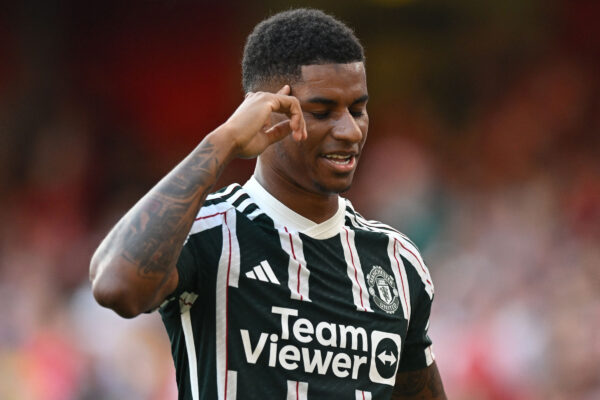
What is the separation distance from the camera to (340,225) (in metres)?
2.82

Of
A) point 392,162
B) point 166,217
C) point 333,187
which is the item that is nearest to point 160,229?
point 166,217

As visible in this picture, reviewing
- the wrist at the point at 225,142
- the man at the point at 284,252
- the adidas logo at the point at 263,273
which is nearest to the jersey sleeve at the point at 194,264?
the man at the point at 284,252

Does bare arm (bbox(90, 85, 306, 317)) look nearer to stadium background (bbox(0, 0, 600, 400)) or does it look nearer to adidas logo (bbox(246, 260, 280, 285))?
adidas logo (bbox(246, 260, 280, 285))

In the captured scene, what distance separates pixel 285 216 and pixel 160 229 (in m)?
0.59

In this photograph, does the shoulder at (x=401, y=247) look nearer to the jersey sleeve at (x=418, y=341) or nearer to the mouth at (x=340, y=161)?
the jersey sleeve at (x=418, y=341)

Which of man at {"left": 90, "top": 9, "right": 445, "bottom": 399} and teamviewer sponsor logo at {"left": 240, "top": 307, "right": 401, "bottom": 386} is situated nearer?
man at {"left": 90, "top": 9, "right": 445, "bottom": 399}

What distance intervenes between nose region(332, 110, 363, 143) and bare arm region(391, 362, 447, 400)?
85 centimetres

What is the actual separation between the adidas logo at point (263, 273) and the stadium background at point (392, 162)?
155 inches

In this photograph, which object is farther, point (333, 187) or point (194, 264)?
point (333, 187)

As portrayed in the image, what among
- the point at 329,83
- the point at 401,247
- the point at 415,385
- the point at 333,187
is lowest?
the point at 415,385

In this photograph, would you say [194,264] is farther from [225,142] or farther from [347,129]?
[347,129]

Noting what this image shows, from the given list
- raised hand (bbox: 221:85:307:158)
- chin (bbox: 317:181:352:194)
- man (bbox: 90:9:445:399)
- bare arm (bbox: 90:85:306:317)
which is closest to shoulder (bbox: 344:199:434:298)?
man (bbox: 90:9:445:399)

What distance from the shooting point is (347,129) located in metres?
2.55

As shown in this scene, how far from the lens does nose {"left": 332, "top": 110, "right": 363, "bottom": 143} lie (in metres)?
2.54
